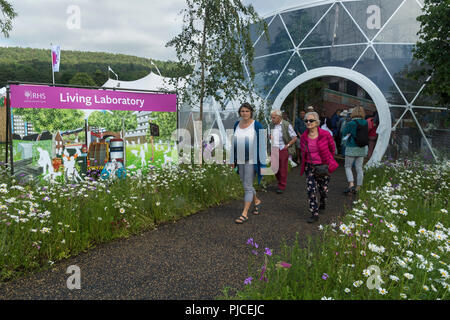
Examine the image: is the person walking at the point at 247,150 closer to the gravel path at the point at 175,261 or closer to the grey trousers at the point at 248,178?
the grey trousers at the point at 248,178

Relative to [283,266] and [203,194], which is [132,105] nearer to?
[203,194]

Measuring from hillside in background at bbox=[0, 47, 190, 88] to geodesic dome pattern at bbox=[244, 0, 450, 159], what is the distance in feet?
58.2

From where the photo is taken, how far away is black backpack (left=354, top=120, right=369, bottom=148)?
608 centimetres

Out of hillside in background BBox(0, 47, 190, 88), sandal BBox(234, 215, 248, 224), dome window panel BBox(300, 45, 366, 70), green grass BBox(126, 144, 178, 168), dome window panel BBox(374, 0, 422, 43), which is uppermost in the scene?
hillside in background BBox(0, 47, 190, 88)

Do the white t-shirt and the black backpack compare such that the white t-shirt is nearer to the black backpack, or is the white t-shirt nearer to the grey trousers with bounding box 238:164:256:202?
the grey trousers with bounding box 238:164:256:202

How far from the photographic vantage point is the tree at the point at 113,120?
5.66 m

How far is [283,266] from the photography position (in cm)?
228

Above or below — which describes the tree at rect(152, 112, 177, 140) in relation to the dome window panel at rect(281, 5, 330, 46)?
below

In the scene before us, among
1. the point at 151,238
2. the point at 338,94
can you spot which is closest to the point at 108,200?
the point at 151,238

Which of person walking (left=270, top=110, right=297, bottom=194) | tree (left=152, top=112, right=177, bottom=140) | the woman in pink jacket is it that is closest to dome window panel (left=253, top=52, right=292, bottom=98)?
person walking (left=270, top=110, right=297, bottom=194)

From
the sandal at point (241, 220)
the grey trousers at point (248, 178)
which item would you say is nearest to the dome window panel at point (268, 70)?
the grey trousers at point (248, 178)

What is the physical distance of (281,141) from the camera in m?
6.40
